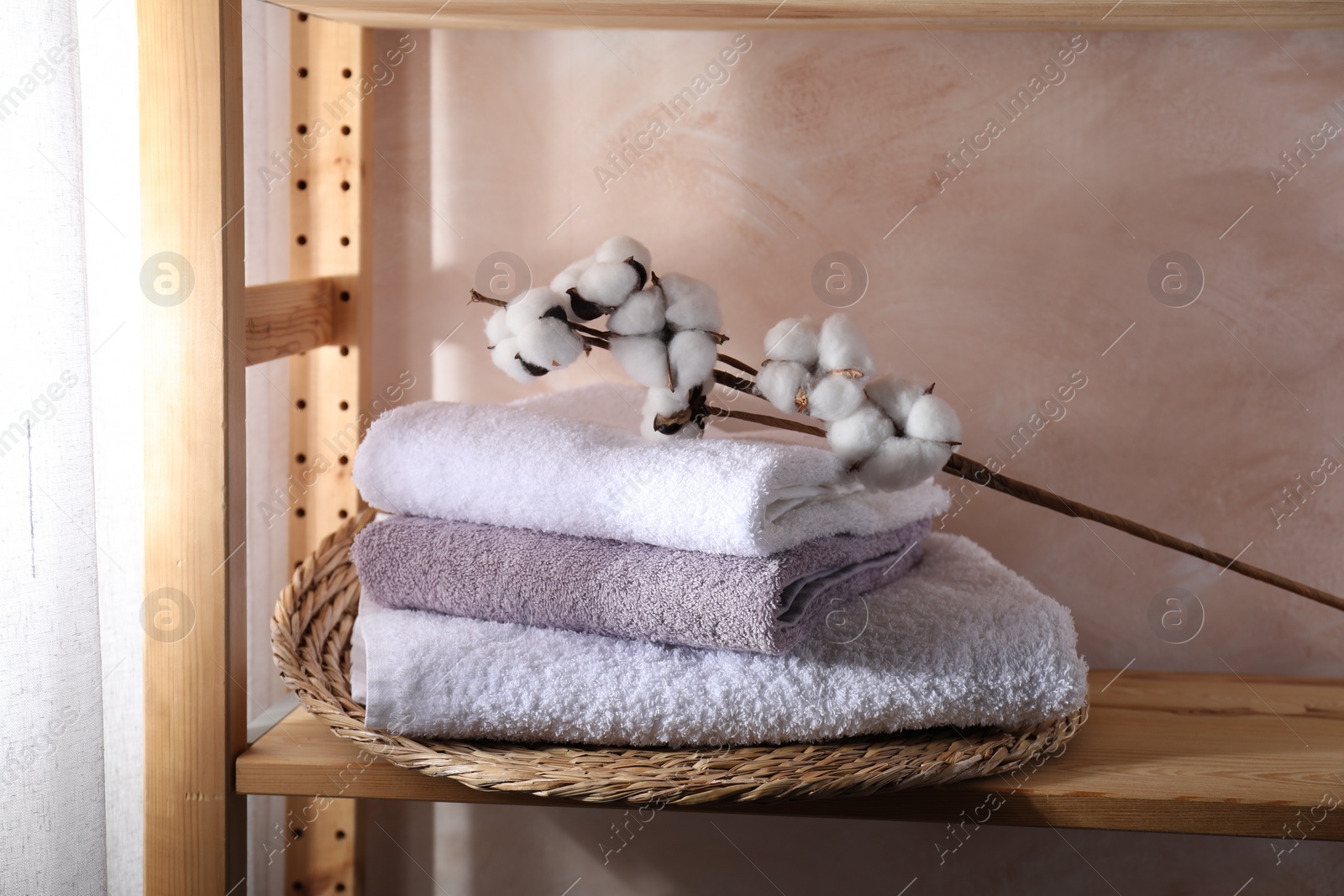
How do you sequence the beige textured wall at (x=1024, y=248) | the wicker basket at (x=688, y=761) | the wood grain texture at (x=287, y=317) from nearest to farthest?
the wicker basket at (x=688, y=761) < the wood grain texture at (x=287, y=317) < the beige textured wall at (x=1024, y=248)

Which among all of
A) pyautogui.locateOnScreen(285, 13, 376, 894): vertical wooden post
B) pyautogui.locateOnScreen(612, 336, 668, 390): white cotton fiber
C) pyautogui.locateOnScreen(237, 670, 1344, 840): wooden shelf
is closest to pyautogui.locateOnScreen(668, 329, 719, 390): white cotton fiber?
pyautogui.locateOnScreen(612, 336, 668, 390): white cotton fiber

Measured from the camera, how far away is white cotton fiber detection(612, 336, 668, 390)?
0.53 metres

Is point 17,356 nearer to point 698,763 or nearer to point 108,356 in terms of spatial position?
point 108,356

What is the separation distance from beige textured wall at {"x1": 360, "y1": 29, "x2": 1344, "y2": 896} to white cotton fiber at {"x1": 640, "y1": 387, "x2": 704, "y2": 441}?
0.23 m

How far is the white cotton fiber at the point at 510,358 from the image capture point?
0.53m

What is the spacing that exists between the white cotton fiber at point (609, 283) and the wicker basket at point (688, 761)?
0.23 metres

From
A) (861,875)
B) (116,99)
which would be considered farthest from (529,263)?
(861,875)

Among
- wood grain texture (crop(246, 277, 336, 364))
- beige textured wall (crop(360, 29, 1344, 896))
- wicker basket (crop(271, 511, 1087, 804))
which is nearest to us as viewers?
wicker basket (crop(271, 511, 1087, 804))

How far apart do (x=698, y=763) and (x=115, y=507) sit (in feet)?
1.26

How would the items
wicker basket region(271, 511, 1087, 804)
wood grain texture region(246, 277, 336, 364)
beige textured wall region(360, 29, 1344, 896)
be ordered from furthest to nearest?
beige textured wall region(360, 29, 1344, 896), wood grain texture region(246, 277, 336, 364), wicker basket region(271, 511, 1087, 804)

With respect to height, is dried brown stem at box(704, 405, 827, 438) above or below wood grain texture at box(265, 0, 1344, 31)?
below

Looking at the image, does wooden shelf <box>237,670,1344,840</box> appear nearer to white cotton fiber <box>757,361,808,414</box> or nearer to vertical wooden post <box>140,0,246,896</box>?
vertical wooden post <box>140,0,246,896</box>

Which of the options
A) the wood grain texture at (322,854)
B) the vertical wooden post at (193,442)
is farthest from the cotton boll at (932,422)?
the wood grain texture at (322,854)

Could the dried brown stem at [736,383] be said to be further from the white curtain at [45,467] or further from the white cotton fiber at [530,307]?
the white curtain at [45,467]
